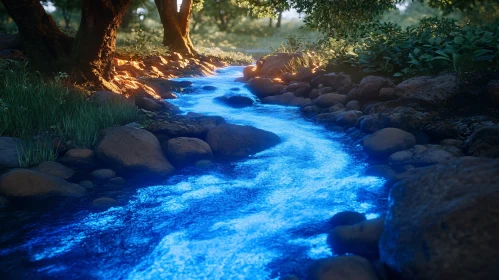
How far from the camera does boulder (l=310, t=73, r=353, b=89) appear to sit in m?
10.2

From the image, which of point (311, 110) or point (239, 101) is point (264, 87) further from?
point (311, 110)

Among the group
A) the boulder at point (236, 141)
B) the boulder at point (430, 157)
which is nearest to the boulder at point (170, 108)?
the boulder at point (236, 141)

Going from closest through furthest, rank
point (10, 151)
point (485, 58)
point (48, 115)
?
point (10, 151) → point (48, 115) → point (485, 58)

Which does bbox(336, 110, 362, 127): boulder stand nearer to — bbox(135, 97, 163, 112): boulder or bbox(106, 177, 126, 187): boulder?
bbox(135, 97, 163, 112): boulder

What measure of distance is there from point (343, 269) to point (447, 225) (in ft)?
2.72

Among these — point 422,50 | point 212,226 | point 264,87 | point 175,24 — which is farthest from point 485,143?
point 175,24

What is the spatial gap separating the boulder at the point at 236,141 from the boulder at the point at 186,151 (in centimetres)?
26

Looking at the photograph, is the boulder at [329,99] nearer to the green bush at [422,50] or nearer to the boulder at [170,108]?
the green bush at [422,50]

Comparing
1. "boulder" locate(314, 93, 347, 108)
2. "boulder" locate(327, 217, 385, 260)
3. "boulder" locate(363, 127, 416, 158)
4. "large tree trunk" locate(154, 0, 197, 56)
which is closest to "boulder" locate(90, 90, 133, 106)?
"boulder" locate(314, 93, 347, 108)

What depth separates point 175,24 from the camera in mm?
17422

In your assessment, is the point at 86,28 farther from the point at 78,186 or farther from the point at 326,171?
the point at 326,171

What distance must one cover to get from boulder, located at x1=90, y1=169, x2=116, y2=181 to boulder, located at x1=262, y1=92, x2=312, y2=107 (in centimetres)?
557

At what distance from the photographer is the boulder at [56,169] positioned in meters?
5.43

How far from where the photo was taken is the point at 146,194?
5.22 meters
